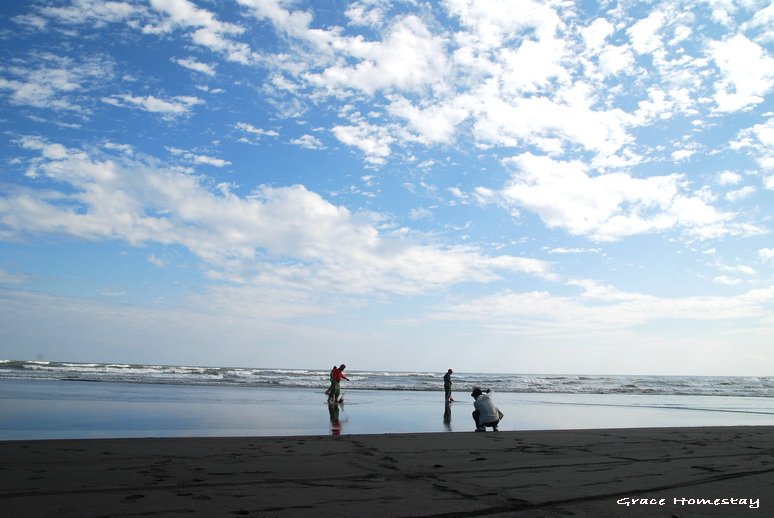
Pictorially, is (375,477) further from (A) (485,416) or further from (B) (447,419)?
(B) (447,419)

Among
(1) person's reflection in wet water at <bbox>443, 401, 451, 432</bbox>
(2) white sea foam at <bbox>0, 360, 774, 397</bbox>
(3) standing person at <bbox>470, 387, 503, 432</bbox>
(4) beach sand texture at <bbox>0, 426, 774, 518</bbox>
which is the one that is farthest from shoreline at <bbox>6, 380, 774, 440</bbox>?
(2) white sea foam at <bbox>0, 360, 774, 397</bbox>

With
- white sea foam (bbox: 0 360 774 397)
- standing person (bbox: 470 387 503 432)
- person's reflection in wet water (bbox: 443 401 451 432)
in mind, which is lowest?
white sea foam (bbox: 0 360 774 397)

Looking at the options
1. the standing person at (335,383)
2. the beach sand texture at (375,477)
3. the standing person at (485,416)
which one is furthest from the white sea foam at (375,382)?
the beach sand texture at (375,477)

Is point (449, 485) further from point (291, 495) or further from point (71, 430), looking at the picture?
point (71, 430)

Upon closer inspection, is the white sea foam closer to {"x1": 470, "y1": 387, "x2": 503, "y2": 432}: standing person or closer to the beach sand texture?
{"x1": 470, "y1": 387, "x2": 503, "y2": 432}: standing person

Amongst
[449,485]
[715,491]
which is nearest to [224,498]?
[449,485]

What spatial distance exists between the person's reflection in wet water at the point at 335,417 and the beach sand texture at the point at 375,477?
2.39m

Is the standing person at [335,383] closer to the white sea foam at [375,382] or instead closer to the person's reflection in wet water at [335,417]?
the person's reflection in wet water at [335,417]

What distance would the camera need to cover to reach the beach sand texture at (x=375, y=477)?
5.10m

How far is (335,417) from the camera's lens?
15.8 meters

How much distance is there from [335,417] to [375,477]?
958 centimetres

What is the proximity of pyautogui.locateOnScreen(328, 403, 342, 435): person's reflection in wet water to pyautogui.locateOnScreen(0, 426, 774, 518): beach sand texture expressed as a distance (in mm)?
2392

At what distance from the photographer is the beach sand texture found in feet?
16.7

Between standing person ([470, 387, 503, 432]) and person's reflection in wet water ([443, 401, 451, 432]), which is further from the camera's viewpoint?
person's reflection in wet water ([443, 401, 451, 432])
